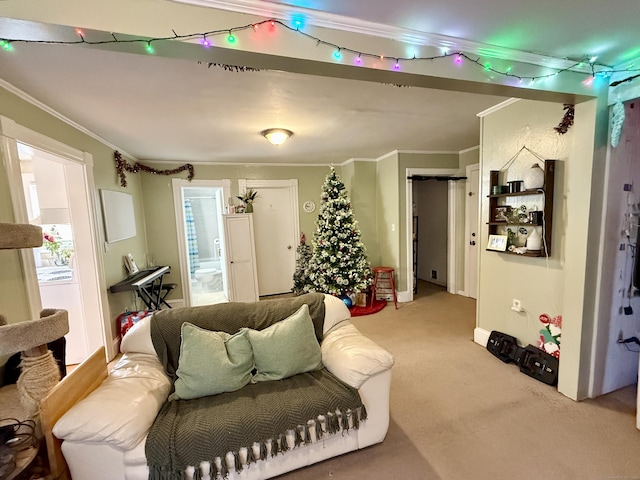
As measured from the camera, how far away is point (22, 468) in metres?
1.12

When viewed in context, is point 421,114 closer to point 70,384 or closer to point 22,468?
point 70,384

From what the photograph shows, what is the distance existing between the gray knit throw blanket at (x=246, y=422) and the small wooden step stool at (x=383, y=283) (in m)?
2.83

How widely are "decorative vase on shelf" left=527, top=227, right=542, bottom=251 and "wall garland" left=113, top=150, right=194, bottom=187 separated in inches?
177

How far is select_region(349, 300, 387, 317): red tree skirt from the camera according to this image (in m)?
4.06

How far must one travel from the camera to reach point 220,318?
6.39ft

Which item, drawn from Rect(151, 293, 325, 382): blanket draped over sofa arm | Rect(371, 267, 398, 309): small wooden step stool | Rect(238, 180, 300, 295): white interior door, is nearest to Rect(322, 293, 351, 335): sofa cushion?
Rect(151, 293, 325, 382): blanket draped over sofa arm

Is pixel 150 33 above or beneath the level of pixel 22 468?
above

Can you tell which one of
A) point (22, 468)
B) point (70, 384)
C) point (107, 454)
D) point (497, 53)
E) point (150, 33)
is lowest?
point (107, 454)

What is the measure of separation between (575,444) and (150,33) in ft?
9.97

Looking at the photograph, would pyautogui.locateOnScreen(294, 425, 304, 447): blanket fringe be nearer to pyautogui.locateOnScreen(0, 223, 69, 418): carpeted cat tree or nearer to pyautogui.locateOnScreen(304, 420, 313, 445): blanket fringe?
pyautogui.locateOnScreen(304, 420, 313, 445): blanket fringe

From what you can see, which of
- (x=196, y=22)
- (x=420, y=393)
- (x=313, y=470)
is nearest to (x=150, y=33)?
(x=196, y=22)

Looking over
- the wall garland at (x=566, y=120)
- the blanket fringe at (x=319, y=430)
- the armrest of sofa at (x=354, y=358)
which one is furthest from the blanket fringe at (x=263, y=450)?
the wall garland at (x=566, y=120)

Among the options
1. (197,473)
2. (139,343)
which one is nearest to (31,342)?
(139,343)

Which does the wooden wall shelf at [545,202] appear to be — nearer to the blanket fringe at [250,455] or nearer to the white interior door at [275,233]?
the blanket fringe at [250,455]
